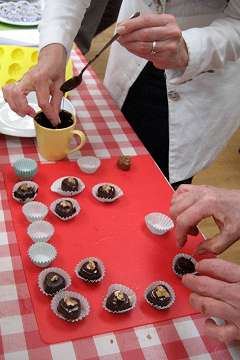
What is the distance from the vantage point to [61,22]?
1319 mm

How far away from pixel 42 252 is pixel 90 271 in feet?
0.51

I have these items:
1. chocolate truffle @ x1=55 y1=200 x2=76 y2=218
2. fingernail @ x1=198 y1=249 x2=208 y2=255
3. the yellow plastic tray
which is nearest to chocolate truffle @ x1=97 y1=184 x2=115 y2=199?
chocolate truffle @ x1=55 y1=200 x2=76 y2=218

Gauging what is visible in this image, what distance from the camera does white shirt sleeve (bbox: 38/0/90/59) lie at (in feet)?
4.25

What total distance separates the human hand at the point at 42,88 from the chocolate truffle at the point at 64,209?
313 millimetres

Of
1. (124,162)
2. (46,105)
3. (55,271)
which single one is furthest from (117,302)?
(46,105)

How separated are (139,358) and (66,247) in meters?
0.35

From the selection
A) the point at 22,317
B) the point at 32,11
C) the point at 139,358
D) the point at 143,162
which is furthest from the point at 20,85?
the point at 32,11

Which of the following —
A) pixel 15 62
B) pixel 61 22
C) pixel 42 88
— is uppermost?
pixel 61 22

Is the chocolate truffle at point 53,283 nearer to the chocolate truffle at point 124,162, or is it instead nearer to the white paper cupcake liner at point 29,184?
the white paper cupcake liner at point 29,184

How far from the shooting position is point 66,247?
99 cm

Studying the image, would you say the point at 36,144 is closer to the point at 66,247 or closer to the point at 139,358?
the point at 66,247

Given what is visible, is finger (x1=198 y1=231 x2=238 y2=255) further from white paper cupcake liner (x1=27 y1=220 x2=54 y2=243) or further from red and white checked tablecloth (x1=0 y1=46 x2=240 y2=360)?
white paper cupcake liner (x1=27 y1=220 x2=54 y2=243)

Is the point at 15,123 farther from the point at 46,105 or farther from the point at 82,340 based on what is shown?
the point at 82,340

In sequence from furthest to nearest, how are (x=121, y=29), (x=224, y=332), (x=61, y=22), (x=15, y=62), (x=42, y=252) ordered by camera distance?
(x=15, y=62), (x=61, y=22), (x=121, y=29), (x=42, y=252), (x=224, y=332)
